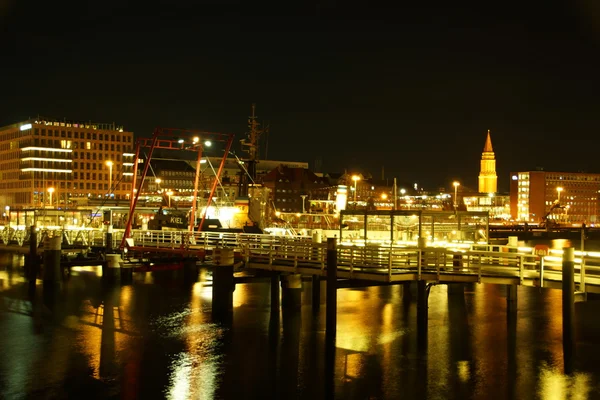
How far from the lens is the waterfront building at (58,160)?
505 feet

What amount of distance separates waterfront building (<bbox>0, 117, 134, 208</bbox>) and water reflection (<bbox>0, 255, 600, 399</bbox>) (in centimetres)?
11896

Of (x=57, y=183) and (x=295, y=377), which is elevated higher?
(x=57, y=183)

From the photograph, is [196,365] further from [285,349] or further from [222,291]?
[222,291]

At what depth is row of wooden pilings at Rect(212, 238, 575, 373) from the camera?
23953 millimetres

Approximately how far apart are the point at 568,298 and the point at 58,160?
148 m

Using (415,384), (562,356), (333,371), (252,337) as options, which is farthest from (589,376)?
(252,337)

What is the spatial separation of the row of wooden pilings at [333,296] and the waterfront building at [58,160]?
123467 millimetres

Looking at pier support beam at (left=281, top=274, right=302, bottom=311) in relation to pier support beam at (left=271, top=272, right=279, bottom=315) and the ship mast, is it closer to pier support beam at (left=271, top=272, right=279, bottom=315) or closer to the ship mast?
pier support beam at (left=271, top=272, right=279, bottom=315)

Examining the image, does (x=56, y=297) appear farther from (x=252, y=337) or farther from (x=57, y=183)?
(x=57, y=183)

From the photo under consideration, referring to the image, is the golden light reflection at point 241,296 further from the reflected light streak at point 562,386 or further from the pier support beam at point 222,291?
the reflected light streak at point 562,386

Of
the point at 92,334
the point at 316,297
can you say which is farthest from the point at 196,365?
the point at 316,297

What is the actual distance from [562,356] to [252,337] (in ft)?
41.9

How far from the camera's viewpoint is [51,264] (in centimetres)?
4606

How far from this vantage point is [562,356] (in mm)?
27109
